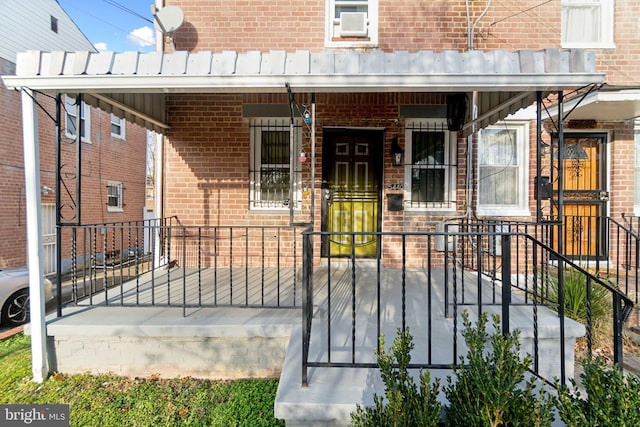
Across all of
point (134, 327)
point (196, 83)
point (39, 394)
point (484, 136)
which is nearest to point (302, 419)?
point (134, 327)

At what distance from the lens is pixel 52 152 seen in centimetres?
920

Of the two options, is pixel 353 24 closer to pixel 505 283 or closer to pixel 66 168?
pixel 505 283

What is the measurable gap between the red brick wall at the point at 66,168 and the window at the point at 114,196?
19cm

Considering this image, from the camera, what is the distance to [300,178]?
573cm

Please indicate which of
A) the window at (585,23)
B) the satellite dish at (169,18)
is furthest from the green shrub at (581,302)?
the satellite dish at (169,18)

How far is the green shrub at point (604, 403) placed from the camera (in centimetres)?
150

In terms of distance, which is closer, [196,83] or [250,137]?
[196,83]

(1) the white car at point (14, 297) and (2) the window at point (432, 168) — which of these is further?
(2) the window at point (432, 168)

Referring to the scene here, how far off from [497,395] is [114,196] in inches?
522

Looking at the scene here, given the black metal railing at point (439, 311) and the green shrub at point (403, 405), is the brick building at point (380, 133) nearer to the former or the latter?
the black metal railing at point (439, 311)

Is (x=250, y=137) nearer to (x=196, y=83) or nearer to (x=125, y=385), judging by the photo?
(x=196, y=83)

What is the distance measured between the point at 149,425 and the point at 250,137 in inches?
174

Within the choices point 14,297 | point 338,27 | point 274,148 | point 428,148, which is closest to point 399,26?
point 338,27

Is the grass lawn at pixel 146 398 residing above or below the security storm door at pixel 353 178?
below
